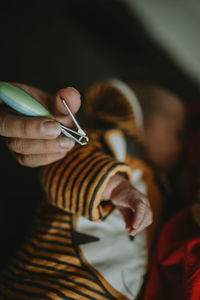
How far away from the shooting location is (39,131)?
0.79 feet

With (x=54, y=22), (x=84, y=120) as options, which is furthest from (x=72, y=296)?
(x=54, y=22)

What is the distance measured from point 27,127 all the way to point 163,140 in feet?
1.23

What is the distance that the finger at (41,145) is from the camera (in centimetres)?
27

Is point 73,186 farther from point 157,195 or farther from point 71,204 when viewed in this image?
point 157,195

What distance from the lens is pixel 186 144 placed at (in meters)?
0.57

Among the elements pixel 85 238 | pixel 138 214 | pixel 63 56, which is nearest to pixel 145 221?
pixel 138 214

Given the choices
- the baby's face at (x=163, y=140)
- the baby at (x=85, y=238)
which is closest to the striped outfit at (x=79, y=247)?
the baby at (x=85, y=238)

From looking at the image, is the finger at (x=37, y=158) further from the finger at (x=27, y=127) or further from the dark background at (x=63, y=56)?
the dark background at (x=63, y=56)

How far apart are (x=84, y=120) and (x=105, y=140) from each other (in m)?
0.16

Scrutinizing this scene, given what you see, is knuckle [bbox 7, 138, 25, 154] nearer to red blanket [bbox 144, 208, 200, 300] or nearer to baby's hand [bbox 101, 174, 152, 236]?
baby's hand [bbox 101, 174, 152, 236]

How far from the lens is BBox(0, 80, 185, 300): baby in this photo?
302mm

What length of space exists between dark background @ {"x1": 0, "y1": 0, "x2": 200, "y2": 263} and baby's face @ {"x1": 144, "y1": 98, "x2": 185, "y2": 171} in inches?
9.2

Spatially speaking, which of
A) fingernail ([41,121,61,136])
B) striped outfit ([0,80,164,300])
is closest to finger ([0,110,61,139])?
fingernail ([41,121,61,136])

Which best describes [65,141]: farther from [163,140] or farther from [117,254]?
[163,140]
